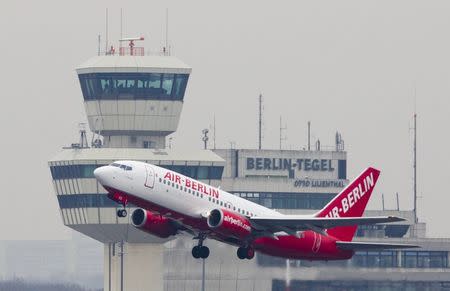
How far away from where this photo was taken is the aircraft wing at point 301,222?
461 ft

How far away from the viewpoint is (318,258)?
14712cm

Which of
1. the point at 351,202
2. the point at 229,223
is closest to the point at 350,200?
the point at 351,202

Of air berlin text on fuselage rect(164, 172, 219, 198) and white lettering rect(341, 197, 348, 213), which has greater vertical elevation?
air berlin text on fuselage rect(164, 172, 219, 198)

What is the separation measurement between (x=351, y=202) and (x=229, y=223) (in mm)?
18282

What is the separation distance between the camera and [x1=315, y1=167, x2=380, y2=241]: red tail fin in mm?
151125

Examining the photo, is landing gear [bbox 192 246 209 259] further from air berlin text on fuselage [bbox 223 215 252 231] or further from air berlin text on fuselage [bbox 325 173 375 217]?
air berlin text on fuselage [bbox 325 173 375 217]

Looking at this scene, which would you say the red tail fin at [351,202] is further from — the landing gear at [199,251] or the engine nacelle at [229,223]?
the landing gear at [199,251]

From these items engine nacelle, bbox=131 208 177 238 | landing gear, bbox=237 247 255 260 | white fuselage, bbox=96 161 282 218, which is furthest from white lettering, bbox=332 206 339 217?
engine nacelle, bbox=131 208 177 238

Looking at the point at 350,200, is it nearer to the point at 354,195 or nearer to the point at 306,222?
the point at 354,195

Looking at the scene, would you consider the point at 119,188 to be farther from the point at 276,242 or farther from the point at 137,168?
the point at 276,242

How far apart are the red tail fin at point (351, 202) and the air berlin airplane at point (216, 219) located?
165 millimetres

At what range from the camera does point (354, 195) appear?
153625mm

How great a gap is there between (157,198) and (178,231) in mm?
7059

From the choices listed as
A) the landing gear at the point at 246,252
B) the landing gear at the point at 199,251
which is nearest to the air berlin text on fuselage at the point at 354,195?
the landing gear at the point at 246,252
